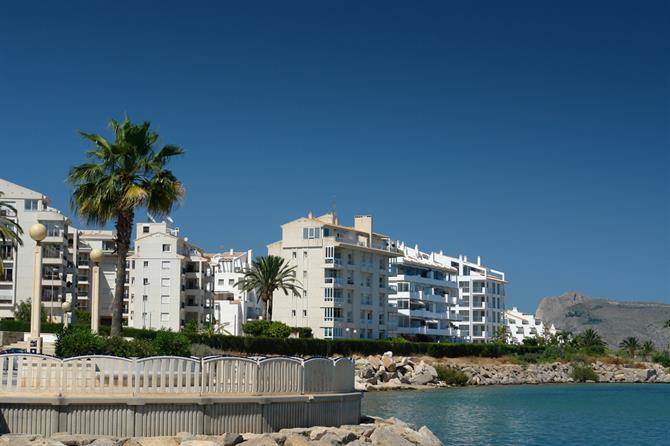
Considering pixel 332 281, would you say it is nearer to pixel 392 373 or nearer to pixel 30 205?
pixel 392 373

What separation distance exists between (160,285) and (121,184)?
85564 millimetres

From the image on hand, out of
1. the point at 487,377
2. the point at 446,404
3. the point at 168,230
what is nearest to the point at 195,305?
the point at 168,230

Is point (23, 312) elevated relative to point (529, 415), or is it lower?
elevated

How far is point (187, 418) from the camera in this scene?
25062 millimetres

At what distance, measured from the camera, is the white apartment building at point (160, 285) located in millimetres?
125000

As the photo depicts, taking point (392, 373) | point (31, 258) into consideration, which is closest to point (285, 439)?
point (392, 373)

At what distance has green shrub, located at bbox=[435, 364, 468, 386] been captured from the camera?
99.8 meters

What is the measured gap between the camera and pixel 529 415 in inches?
2418

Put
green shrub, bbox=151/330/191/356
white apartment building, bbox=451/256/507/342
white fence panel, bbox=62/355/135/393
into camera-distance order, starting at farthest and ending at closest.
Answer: white apartment building, bbox=451/256/507/342
green shrub, bbox=151/330/191/356
white fence panel, bbox=62/355/135/393

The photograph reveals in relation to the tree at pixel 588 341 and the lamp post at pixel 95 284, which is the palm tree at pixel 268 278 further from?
the lamp post at pixel 95 284

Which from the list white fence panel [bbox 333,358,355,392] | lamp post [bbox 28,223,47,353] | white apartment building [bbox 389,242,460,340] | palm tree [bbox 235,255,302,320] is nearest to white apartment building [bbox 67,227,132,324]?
palm tree [bbox 235,255,302,320]

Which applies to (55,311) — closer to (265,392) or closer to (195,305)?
(195,305)

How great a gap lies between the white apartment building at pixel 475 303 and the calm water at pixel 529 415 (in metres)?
67.6

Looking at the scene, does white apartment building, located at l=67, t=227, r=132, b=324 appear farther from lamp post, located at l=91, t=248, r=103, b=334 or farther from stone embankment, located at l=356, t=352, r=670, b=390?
lamp post, located at l=91, t=248, r=103, b=334
